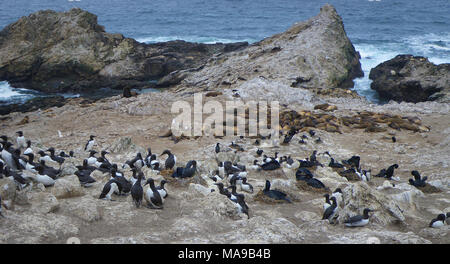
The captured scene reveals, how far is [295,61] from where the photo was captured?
3150 cm

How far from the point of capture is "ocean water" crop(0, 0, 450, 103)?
2166 inches

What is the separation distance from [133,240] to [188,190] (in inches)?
151

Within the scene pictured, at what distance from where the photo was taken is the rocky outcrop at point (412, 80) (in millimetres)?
29969

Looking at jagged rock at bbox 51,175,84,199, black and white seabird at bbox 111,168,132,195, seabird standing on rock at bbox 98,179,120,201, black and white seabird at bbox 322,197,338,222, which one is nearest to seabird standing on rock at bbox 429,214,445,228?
black and white seabird at bbox 322,197,338,222

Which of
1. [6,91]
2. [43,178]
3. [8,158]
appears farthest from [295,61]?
[43,178]

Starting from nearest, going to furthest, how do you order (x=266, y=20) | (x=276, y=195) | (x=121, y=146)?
1. (x=276, y=195)
2. (x=121, y=146)
3. (x=266, y=20)

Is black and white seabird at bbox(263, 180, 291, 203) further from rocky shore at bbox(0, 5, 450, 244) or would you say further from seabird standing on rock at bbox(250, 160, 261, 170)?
seabird standing on rock at bbox(250, 160, 261, 170)

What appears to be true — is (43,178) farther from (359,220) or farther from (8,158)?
(359,220)

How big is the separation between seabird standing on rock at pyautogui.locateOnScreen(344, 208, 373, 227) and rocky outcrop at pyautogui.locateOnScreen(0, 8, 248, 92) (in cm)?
2869

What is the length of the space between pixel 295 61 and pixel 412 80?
8.77m

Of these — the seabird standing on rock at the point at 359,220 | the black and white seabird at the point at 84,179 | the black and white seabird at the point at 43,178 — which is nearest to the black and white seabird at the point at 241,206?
the seabird standing on rock at the point at 359,220

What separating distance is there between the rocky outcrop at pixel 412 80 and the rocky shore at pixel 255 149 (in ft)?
9.84

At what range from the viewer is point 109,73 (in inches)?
1428
